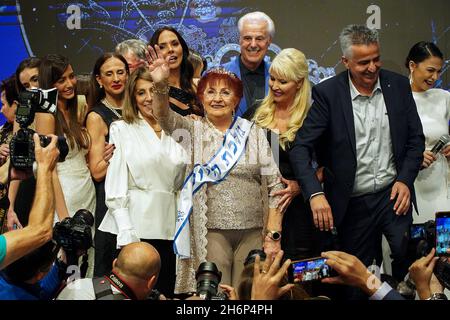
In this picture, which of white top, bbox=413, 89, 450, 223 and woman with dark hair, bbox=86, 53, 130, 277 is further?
white top, bbox=413, 89, 450, 223

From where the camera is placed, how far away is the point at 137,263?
356 cm

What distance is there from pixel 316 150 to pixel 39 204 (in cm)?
193

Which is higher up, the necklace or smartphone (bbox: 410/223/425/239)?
the necklace

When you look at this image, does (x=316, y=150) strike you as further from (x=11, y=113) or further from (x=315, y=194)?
(x=11, y=113)

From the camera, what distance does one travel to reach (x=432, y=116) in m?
5.34

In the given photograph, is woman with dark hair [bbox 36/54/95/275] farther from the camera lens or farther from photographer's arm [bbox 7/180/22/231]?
the camera lens

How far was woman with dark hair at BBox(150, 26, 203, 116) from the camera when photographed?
16.9ft

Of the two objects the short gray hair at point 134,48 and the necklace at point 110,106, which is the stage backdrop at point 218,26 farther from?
the necklace at point 110,106

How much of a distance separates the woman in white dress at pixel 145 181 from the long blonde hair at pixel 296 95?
0.48 m

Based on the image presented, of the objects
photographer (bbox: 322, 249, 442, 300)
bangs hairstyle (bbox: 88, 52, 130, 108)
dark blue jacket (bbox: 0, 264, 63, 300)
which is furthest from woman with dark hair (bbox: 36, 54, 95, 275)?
photographer (bbox: 322, 249, 442, 300)

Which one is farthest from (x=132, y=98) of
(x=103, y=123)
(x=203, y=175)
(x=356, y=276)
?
(x=356, y=276)

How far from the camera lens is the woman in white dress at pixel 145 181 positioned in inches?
188

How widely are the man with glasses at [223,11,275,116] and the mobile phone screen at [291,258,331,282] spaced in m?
1.89

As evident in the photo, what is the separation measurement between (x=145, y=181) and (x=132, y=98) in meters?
0.46
